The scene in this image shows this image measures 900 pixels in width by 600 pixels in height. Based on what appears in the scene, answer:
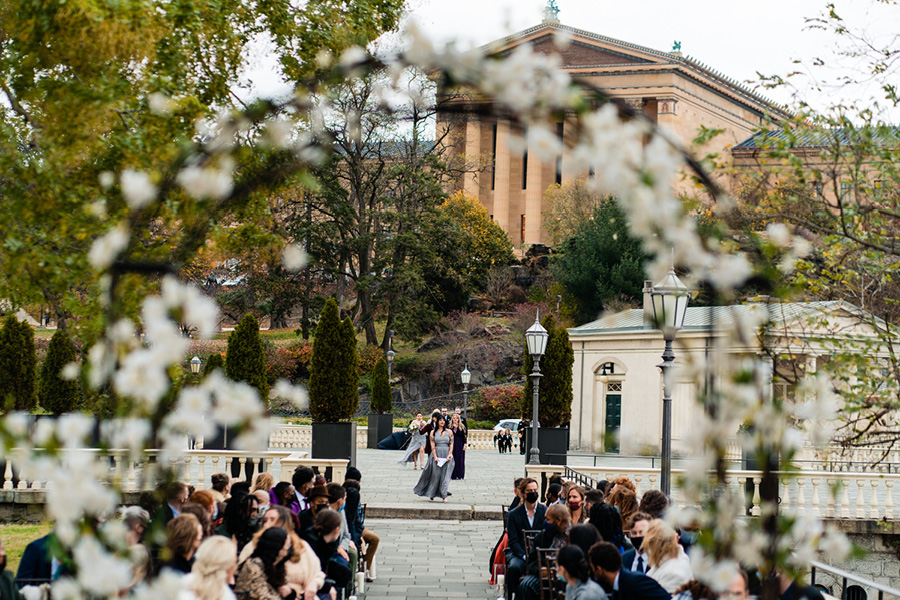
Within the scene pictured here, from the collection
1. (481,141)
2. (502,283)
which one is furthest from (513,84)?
(481,141)

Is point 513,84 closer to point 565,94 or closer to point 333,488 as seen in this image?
point 565,94

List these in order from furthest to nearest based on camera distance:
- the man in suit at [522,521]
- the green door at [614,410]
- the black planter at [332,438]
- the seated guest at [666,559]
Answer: the green door at [614,410], the black planter at [332,438], the man in suit at [522,521], the seated guest at [666,559]

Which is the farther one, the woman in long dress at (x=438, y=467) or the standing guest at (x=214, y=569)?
the woman in long dress at (x=438, y=467)

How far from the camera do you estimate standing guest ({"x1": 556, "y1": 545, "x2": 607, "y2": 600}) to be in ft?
21.5

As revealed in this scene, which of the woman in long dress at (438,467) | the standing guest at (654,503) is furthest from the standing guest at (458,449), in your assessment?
the standing guest at (654,503)

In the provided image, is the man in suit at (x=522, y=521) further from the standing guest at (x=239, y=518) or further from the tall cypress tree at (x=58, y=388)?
the tall cypress tree at (x=58, y=388)

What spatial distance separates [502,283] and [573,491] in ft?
183

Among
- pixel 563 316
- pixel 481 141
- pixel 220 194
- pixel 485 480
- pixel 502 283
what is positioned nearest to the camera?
pixel 220 194

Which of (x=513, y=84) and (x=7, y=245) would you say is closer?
(x=513, y=84)

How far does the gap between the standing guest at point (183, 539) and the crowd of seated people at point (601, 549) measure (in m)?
2.51

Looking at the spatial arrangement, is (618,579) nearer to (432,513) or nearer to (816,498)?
(816,498)

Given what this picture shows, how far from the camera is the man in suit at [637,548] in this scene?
7.98 metres

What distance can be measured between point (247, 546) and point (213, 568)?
1858mm

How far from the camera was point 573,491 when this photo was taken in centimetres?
1043
